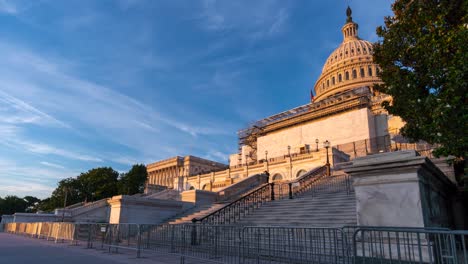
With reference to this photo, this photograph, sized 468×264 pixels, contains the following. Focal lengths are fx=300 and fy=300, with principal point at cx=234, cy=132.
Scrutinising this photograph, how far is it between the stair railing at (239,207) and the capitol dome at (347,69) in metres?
64.1

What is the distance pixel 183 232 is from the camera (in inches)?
372

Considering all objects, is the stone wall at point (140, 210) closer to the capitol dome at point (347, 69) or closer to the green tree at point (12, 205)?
the capitol dome at point (347, 69)

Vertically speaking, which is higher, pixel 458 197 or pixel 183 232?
pixel 458 197

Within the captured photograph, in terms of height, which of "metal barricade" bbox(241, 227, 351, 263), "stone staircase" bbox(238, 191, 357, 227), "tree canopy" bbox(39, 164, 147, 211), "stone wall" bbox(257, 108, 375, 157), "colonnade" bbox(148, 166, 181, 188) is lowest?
"metal barricade" bbox(241, 227, 351, 263)

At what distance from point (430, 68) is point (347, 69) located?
7495 cm

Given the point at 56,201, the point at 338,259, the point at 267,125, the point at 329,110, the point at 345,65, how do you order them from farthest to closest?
Answer: the point at 345,65 → the point at 267,125 → the point at 329,110 → the point at 56,201 → the point at 338,259

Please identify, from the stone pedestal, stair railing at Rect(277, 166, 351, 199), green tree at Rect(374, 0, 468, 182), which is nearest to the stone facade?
stair railing at Rect(277, 166, 351, 199)

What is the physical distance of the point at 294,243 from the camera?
271 inches

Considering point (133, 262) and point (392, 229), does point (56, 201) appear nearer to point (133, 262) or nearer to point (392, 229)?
point (133, 262)

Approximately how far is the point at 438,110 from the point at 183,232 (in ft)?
26.6

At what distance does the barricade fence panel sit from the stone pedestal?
1.09 feet

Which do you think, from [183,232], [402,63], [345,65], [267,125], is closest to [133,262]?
[183,232]

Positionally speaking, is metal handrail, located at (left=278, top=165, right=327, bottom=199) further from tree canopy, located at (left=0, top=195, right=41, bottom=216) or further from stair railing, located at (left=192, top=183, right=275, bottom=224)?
tree canopy, located at (left=0, top=195, right=41, bottom=216)

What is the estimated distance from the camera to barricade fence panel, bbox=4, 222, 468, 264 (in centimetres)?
490
